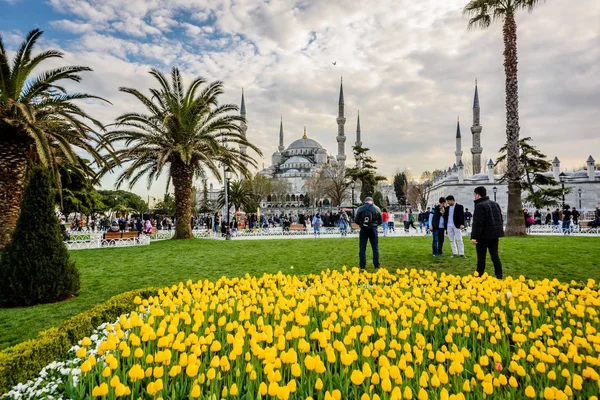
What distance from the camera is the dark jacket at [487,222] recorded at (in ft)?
19.5

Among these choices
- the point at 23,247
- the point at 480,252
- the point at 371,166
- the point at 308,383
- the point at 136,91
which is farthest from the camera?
the point at 371,166

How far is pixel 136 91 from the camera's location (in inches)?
560

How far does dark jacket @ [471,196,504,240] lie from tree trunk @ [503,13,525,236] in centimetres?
1079

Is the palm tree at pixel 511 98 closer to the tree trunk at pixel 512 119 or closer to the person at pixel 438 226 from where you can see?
the tree trunk at pixel 512 119

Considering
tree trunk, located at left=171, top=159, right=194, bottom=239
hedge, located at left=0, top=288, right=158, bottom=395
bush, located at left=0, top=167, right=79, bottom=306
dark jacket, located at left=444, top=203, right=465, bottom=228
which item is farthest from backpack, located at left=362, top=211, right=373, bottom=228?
tree trunk, located at left=171, top=159, right=194, bottom=239

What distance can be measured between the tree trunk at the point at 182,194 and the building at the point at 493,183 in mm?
29201

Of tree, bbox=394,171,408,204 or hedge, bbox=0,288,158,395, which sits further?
tree, bbox=394,171,408,204

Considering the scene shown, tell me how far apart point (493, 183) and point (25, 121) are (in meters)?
45.2

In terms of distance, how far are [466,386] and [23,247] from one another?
5767 millimetres

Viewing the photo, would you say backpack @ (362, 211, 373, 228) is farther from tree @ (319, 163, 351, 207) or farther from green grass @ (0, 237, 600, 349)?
tree @ (319, 163, 351, 207)

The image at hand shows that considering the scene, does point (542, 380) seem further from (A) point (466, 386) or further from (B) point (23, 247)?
(B) point (23, 247)

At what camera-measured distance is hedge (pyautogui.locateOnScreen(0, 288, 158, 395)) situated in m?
2.70

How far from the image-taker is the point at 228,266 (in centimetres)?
859

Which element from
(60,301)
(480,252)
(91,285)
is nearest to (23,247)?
(60,301)
